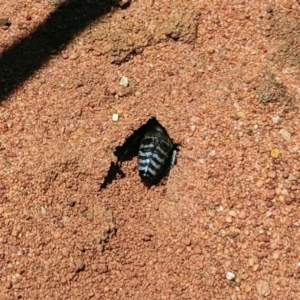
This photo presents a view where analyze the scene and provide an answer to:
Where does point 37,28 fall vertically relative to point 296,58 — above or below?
above

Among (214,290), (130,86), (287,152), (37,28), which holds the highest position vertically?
(37,28)

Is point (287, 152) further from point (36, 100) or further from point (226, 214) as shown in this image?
point (36, 100)

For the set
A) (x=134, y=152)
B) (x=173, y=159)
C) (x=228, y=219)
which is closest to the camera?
(x=228, y=219)

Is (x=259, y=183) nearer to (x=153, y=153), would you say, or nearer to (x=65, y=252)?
(x=153, y=153)

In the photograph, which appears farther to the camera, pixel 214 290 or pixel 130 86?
pixel 130 86

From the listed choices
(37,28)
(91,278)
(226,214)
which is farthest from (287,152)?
(37,28)

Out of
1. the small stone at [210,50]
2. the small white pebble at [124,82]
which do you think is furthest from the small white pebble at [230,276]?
the small stone at [210,50]

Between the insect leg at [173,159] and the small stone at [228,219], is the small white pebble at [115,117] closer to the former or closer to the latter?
the insect leg at [173,159]

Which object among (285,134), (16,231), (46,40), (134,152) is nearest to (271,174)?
(285,134)
